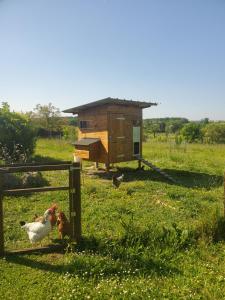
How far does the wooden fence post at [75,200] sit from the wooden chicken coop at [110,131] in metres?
8.37

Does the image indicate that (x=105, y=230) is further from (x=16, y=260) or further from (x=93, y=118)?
(x=93, y=118)

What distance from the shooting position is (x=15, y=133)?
59.6 feet

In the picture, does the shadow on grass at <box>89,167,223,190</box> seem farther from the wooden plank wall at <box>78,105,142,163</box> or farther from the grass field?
the grass field

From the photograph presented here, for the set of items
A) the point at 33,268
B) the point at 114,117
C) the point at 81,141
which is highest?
the point at 114,117

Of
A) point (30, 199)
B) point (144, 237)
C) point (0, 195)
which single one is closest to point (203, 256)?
point (144, 237)

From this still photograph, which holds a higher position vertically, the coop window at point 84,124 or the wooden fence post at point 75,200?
the coop window at point 84,124

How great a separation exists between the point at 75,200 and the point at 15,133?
45.6 ft

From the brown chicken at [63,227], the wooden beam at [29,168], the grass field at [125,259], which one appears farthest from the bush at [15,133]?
the brown chicken at [63,227]

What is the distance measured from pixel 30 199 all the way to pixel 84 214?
242 centimetres

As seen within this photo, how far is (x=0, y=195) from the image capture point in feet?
16.9

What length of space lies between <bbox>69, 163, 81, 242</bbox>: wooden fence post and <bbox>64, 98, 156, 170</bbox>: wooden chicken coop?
837 cm

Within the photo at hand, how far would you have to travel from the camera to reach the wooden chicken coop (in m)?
14.0

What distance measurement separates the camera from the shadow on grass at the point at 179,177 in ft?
39.5

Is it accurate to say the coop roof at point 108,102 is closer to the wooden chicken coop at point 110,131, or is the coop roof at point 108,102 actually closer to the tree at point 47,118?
the wooden chicken coop at point 110,131
